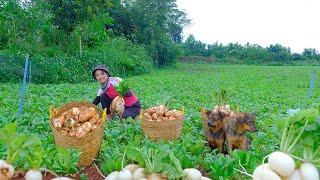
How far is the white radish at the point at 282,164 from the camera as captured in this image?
328cm

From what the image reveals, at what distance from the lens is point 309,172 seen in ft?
10.8

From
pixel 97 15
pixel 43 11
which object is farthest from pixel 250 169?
pixel 97 15

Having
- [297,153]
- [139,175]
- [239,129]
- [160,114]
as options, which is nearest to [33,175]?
[139,175]

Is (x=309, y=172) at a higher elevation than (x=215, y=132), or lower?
higher

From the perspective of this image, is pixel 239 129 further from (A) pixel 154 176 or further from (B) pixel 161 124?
(A) pixel 154 176

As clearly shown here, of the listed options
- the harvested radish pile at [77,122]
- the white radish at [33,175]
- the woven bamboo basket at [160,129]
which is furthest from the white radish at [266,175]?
the woven bamboo basket at [160,129]

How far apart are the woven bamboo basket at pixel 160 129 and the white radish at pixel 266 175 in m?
2.41

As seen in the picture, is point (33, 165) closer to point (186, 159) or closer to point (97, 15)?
point (186, 159)

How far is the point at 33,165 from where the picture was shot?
3.08 metres

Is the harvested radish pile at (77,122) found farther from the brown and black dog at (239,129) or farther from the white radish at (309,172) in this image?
the white radish at (309,172)

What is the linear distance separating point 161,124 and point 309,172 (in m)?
2.63

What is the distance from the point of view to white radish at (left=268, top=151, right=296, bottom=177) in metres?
3.28

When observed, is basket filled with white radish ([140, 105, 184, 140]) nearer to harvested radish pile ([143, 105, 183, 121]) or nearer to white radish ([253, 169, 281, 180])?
harvested radish pile ([143, 105, 183, 121])

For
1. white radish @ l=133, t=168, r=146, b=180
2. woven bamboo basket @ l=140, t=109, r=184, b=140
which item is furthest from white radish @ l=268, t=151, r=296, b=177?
woven bamboo basket @ l=140, t=109, r=184, b=140
